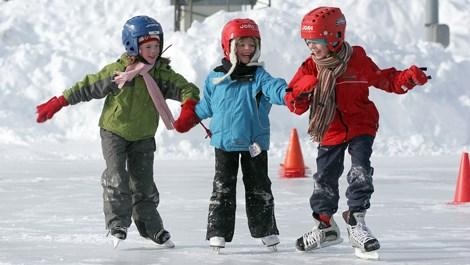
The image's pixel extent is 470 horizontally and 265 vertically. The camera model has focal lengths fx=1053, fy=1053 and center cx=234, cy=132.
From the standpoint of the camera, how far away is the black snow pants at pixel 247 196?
23.4ft

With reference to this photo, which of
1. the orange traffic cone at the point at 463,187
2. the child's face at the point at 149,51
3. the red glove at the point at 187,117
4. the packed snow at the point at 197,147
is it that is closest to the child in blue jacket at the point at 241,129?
the red glove at the point at 187,117

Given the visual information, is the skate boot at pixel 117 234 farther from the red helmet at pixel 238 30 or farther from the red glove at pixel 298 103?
the red glove at pixel 298 103

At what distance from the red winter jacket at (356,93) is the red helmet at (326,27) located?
161mm

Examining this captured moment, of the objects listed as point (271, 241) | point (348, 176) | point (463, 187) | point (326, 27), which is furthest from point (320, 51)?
point (463, 187)

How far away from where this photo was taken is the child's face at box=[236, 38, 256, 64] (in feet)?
23.0

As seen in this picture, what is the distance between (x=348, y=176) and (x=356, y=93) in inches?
21.5

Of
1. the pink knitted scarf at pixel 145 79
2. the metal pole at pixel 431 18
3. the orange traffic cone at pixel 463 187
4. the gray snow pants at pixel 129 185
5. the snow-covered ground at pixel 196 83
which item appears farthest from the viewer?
the metal pole at pixel 431 18

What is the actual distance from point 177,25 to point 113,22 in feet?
9.28

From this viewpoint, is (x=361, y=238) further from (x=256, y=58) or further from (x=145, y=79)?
(x=145, y=79)

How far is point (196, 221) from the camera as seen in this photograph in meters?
8.83

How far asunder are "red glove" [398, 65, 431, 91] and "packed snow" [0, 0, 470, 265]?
1113 mm

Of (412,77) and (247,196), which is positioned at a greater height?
(412,77)

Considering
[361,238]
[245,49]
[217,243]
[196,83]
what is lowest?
[196,83]

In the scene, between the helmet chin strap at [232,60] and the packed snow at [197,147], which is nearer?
the helmet chin strap at [232,60]
